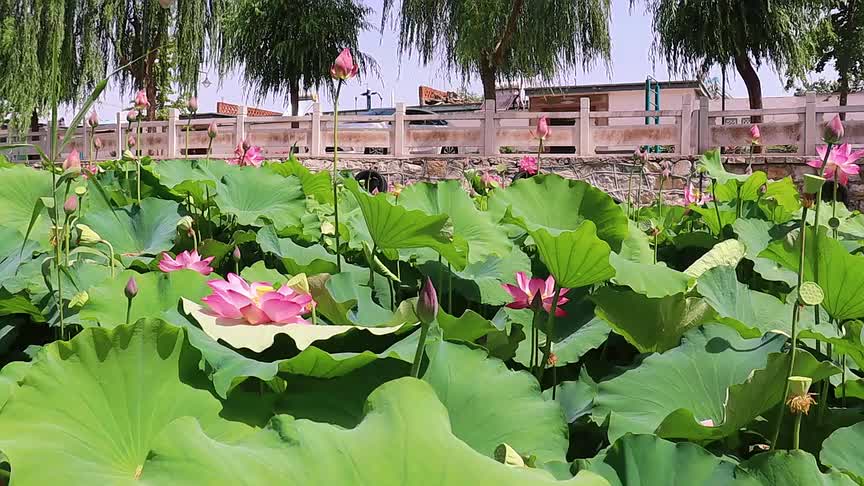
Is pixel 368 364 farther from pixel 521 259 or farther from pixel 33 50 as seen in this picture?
pixel 33 50

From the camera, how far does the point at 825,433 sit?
59 centimetres

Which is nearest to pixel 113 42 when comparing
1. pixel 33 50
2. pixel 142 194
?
pixel 33 50

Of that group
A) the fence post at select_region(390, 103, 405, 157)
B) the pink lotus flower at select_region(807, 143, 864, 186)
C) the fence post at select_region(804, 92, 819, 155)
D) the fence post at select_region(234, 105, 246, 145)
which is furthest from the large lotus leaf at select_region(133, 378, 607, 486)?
the fence post at select_region(234, 105, 246, 145)

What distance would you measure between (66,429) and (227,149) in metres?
10.5

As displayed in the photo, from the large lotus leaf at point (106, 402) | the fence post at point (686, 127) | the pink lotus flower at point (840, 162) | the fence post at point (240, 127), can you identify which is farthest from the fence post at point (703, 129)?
the large lotus leaf at point (106, 402)

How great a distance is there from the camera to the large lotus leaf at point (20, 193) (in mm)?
1154

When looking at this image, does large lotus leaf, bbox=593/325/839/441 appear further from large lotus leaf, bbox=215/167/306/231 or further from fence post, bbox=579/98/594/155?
fence post, bbox=579/98/594/155

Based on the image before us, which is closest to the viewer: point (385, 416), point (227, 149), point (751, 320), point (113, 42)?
point (385, 416)

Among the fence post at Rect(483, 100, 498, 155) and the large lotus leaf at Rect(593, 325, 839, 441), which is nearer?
the large lotus leaf at Rect(593, 325, 839, 441)

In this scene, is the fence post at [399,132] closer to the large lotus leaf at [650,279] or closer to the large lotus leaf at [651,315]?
the large lotus leaf at [650,279]

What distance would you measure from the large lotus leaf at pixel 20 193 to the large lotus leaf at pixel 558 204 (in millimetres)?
682

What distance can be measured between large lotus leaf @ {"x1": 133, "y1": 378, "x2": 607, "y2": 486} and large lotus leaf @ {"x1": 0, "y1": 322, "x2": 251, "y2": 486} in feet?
0.32

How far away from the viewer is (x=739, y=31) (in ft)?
36.3

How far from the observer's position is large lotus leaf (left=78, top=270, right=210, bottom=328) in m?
0.66
